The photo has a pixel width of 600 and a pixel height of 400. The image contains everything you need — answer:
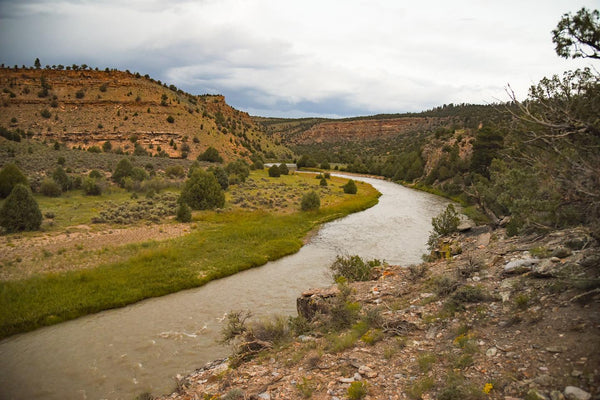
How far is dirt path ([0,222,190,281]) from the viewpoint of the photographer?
16.6 m

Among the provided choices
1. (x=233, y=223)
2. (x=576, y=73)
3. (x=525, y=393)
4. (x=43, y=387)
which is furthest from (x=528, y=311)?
(x=233, y=223)

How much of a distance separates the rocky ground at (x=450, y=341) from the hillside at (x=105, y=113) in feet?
198

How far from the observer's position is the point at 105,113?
6931 cm

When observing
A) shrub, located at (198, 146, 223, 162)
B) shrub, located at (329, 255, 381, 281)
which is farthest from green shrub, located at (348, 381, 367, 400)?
shrub, located at (198, 146, 223, 162)

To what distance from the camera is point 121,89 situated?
75.1 meters

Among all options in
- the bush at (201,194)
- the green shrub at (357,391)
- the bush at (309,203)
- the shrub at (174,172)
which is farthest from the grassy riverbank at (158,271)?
the shrub at (174,172)

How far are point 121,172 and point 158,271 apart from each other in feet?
80.9

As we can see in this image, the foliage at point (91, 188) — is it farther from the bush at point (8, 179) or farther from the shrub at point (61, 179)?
the bush at point (8, 179)

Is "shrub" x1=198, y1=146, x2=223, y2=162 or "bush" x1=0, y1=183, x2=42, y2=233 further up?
"shrub" x1=198, y1=146, x2=223, y2=162

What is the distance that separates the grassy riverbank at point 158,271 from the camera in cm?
1419

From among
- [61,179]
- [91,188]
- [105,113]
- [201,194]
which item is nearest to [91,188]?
[91,188]

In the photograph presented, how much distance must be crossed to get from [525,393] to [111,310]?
52.4 ft

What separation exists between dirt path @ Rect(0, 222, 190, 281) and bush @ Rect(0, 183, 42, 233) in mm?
1258

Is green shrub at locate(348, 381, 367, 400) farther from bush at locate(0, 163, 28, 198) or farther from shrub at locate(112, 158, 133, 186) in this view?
shrub at locate(112, 158, 133, 186)
